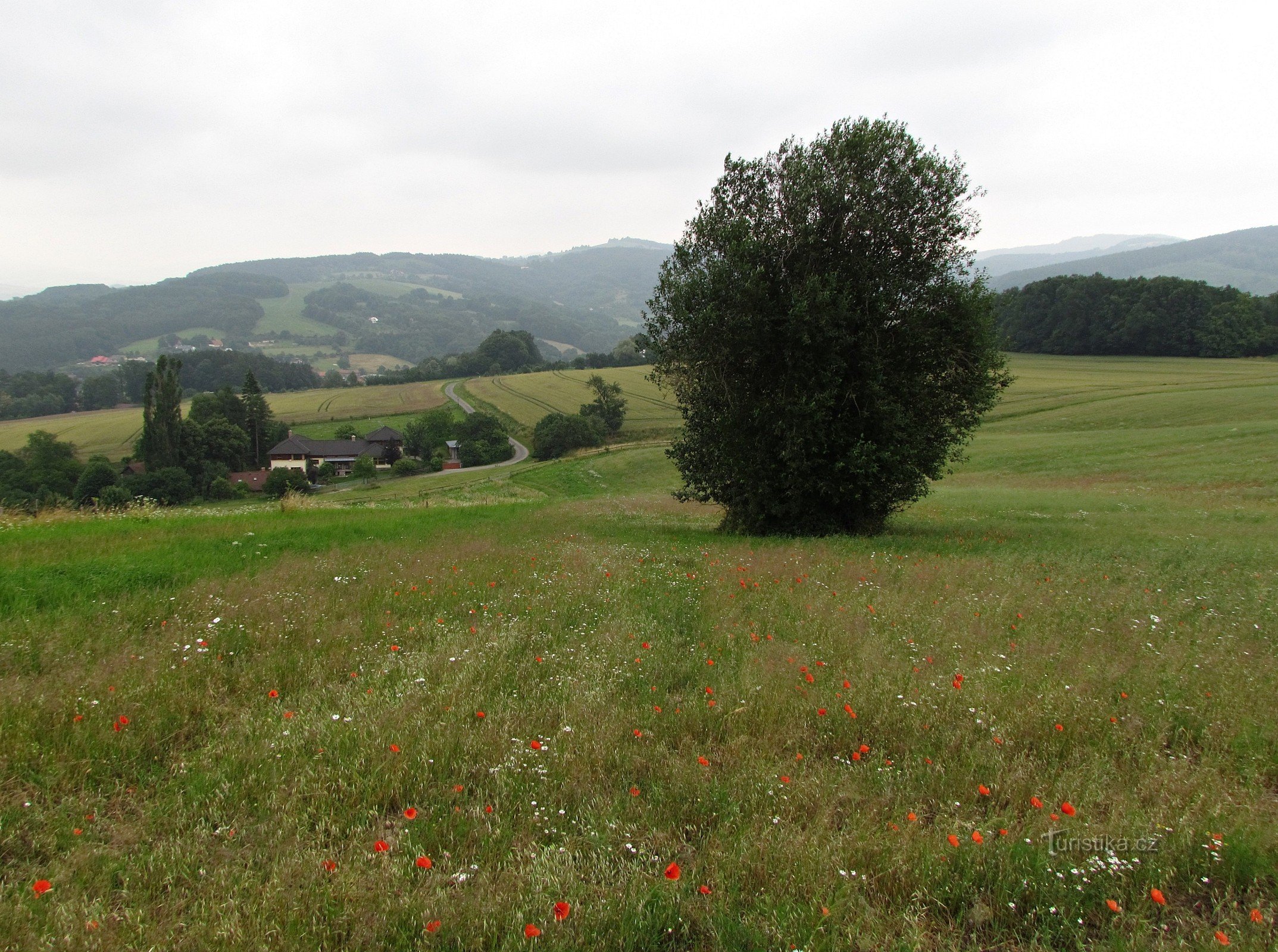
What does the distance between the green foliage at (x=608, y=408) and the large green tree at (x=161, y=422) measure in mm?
46858

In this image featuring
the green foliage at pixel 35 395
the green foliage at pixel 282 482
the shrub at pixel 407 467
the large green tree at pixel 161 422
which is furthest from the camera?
the green foliage at pixel 35 395

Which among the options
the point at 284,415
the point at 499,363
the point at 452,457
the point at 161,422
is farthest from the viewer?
the point at 499,363

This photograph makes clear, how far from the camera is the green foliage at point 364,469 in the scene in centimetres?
8306

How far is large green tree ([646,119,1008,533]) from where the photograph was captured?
18.8m

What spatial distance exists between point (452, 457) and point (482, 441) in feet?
14.9

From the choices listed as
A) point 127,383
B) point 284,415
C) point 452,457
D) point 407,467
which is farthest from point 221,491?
point 127,383

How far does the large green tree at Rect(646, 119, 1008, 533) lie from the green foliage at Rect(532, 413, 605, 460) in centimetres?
6044

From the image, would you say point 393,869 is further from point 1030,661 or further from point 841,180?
point 841,180

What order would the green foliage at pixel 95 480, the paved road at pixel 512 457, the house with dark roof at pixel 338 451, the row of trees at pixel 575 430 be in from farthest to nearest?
the house with dark roof at pixel 338 451 < the paved road at pixel 512 457 < the row of trees at pixel 575 430 < the green foliage at pixel 95 480

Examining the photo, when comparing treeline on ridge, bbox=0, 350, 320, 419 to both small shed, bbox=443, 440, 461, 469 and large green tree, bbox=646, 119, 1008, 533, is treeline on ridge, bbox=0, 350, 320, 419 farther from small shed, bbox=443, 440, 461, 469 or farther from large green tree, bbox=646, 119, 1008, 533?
large green tree, bbox=646, 119, 1008, 533

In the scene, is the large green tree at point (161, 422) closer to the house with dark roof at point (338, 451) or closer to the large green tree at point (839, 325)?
the house with dark roof at point (338, 451)

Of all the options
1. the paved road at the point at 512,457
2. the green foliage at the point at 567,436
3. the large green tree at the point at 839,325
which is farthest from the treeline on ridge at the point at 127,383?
the large green tree at the point at 839,325

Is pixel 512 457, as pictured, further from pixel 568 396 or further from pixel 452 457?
pixel 568 396

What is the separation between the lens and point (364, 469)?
83688 millimetres
